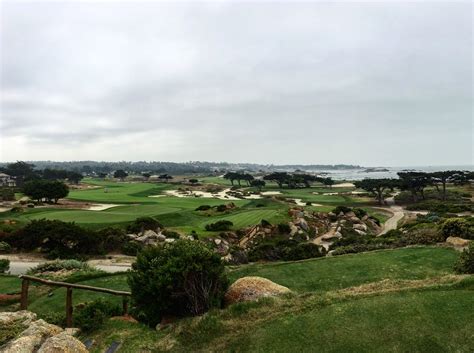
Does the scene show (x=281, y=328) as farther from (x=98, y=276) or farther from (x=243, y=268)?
(x=98, y=276)

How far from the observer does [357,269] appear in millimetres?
19562

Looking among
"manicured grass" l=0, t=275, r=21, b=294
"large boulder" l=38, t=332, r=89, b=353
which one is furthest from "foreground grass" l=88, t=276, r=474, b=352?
"manicured grass" l=0, t=275, r=21, b=294

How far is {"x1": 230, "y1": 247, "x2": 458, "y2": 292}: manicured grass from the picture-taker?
18.1m

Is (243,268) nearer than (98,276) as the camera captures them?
Yes

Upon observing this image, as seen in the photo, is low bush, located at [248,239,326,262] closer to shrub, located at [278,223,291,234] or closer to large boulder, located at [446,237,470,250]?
large boulder, located at [446,237,470,250]

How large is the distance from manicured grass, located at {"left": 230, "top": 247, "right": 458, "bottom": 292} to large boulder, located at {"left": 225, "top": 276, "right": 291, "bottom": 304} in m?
3.75

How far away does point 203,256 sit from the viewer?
1354cm

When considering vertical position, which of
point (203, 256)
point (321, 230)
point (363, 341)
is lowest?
point (321, 230)

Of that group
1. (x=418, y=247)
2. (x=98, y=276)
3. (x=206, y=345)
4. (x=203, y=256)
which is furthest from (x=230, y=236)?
(x=206, y=345)

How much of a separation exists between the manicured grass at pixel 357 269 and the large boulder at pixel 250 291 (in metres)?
3.75

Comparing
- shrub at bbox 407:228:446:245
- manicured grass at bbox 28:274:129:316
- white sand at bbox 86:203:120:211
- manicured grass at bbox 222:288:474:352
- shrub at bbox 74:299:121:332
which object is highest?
manicured grass at bbox 222:288:474:352

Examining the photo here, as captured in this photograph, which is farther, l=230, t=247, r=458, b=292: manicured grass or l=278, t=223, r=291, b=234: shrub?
l=278, t=223, r=291, b=234: shrub

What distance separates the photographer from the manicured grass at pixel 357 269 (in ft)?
59.4

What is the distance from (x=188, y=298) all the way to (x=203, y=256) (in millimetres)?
1619
